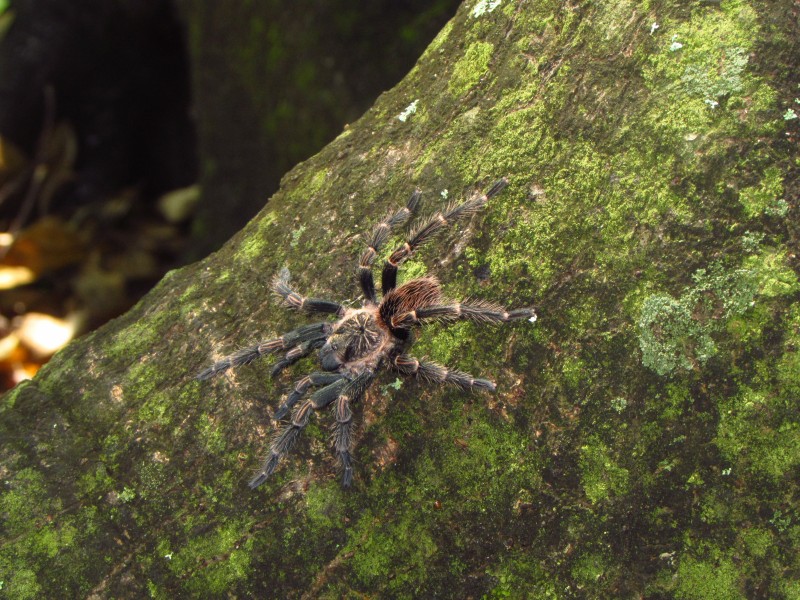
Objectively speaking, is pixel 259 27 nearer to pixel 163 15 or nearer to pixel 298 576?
pixel 163 15

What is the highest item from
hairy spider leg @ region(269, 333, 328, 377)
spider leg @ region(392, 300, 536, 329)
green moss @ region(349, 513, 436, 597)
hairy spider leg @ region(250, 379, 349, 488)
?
hairy spider leg @ region(269, 333, 328, 377)

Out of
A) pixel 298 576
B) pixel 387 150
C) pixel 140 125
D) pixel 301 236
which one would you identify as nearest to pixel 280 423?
pixel 298 576

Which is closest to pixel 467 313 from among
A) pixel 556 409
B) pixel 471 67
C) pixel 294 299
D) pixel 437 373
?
pixel 437 373

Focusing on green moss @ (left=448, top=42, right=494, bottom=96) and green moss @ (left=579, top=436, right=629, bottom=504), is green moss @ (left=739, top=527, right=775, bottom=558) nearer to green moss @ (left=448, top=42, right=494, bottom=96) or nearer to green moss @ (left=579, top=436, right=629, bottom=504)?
green moss @ (left=579, top=436, right=629, bottom=504)

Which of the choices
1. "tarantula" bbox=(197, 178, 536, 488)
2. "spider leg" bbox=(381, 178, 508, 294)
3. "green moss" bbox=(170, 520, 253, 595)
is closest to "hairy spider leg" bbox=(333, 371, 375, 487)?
"tarantula" bbox=(197, 178, 536, 488)

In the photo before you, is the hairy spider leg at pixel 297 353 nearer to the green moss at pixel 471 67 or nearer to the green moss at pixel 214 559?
the green moss at pixel 214 559

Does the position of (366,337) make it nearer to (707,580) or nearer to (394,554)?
(394,554)
